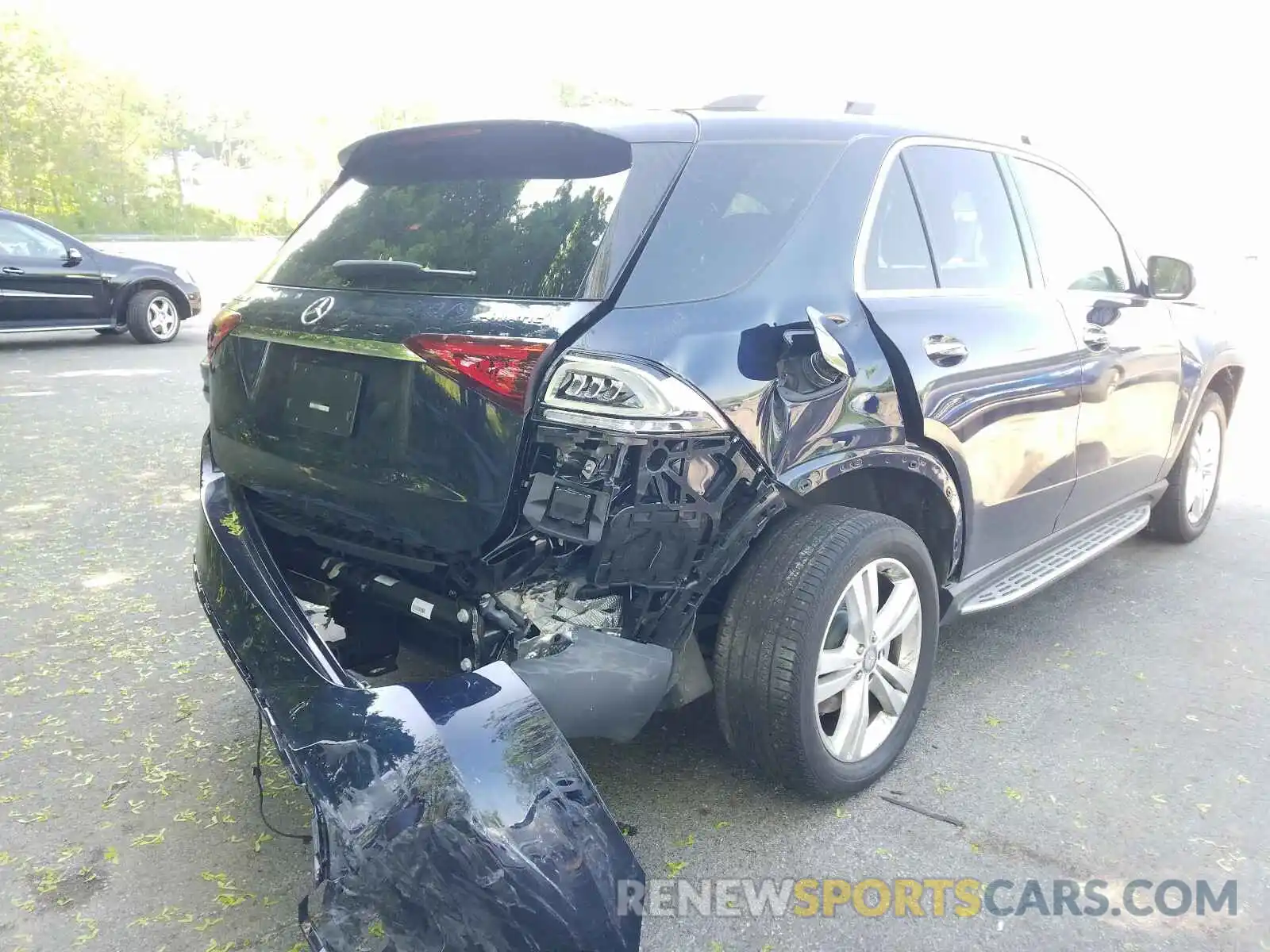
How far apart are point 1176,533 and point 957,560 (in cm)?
252

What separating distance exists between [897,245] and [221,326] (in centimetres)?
203

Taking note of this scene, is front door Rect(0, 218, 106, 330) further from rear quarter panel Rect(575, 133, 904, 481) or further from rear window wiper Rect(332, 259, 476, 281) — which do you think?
Result: rear quarter panel Rect(575, 133, 904, 481)

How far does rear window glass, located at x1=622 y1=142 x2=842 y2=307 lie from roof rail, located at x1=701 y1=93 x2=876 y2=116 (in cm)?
26

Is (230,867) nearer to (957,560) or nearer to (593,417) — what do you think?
(593,417)

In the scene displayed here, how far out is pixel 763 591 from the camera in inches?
101

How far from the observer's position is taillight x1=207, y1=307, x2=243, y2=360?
9.51ft

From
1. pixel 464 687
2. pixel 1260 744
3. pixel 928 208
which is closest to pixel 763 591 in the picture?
pixel 464 687

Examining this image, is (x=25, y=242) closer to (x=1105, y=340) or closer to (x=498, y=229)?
(x=498, y=229)

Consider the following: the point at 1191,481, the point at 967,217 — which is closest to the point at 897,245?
the point at 967,217

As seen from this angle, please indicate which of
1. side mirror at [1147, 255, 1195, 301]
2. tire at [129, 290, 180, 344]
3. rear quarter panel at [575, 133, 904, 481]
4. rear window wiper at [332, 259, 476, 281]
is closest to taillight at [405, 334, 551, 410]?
rear quarter panel at [575, 133, 904, 481]

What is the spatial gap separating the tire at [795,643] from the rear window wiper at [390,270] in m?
1.05

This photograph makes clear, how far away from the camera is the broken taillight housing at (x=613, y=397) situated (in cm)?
222

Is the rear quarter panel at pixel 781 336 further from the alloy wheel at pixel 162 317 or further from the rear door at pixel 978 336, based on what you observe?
the alloy wheel at pixel 162 317

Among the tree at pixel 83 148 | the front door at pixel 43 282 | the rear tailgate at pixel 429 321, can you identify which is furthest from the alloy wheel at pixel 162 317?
the tree at pixel 83 148
